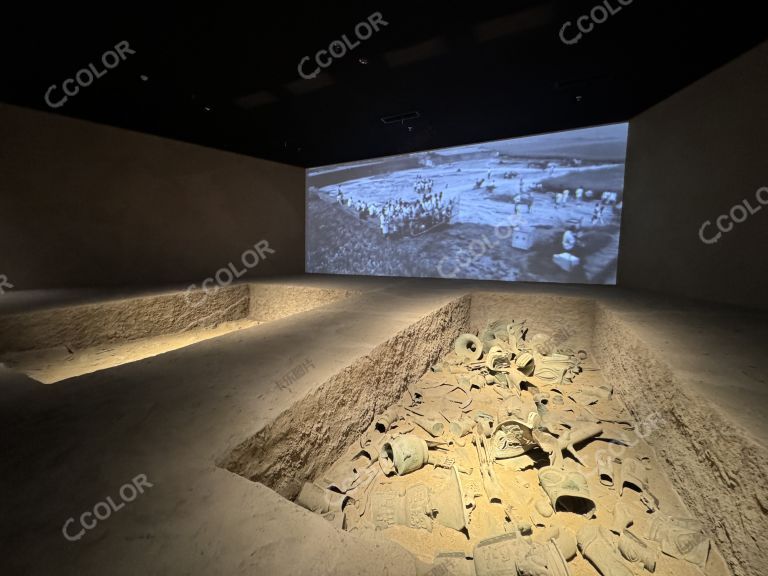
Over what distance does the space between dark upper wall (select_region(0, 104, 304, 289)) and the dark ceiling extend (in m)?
0.43

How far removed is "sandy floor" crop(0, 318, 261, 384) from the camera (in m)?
3.18

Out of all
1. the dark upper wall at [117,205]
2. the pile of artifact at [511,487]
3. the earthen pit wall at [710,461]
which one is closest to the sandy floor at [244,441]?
the earthen pit wall at [710,461]

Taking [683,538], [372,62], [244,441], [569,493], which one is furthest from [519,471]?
[372,62]

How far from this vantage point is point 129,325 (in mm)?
4230

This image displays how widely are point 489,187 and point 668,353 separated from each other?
21.3ft

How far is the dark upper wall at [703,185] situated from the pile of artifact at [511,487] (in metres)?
2.35

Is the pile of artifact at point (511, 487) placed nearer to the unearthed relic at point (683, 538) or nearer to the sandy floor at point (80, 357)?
the unearthed relic at point (683, 538)

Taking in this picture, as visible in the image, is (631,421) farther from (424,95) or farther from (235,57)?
(235,57)

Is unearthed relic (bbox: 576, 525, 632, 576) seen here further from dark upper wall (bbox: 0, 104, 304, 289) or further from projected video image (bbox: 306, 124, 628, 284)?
dark upper wall (bbox: 0, 104, 304, 289)

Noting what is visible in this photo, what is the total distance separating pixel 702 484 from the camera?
58.5 inches

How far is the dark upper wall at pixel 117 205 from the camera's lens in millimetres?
4449

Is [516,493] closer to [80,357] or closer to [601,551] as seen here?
[601,551]

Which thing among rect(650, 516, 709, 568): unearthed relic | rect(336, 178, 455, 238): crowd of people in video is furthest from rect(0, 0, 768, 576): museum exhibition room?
rect(336, 178, 455, 238): crowd of people in video

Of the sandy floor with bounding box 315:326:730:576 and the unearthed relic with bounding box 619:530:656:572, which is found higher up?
the unearthed relic with bounding box 619:530:656:572
